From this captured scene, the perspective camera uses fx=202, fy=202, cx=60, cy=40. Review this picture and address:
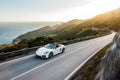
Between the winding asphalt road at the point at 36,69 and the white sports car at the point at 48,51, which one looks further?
the white sports car at the point at 48,51

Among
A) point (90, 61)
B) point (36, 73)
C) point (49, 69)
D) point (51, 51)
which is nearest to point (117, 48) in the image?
point (36, 73)

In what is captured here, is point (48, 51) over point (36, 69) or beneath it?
over

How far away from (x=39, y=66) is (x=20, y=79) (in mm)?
3993

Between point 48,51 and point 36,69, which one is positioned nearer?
point 36,69

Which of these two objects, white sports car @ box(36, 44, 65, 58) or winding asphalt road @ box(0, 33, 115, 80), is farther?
Answer: white sports car @ box(36, 44, 65, 58)

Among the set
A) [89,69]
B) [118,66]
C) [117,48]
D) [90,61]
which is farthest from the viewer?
[90,61]

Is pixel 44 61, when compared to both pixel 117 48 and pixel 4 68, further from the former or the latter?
pixel 117 48

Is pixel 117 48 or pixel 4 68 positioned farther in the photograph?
pixel 4 68

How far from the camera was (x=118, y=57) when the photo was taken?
6.59 meters

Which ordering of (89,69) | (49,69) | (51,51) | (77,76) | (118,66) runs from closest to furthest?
(118,66)
(77,76)
(89,69)
(49,69)
(51,51)

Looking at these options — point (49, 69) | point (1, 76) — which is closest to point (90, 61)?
point (49, 69)

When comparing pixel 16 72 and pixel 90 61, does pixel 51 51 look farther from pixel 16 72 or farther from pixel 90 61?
pixel 16 72

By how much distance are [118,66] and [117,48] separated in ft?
3.29

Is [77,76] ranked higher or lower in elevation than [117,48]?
lower
